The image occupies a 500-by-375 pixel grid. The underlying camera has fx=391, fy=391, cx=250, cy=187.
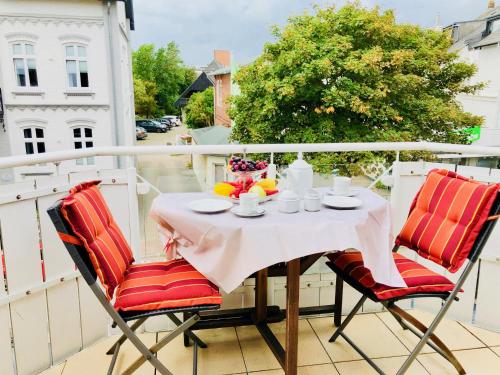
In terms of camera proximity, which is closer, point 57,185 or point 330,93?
point 57,185

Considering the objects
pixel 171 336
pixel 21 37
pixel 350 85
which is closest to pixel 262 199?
pixel 171 336

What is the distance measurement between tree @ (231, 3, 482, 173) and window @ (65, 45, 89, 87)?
547cm

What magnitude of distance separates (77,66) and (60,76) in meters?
0.65

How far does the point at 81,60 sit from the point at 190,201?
522 inches

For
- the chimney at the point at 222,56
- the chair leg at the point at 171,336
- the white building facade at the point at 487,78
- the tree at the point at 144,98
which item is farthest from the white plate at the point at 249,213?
the tree at the point at 144,98

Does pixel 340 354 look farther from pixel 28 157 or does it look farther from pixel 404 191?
pixel 28 157

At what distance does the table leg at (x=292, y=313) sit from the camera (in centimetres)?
171

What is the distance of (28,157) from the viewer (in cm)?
171

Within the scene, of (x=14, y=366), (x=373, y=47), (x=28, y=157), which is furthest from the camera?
(x=373, y=47)

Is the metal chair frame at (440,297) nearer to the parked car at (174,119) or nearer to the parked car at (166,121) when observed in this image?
the parked car at (166,121)

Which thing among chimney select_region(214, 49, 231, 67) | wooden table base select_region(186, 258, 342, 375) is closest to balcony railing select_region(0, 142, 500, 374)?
wooden table base select_region(186, 258, 342, 375)

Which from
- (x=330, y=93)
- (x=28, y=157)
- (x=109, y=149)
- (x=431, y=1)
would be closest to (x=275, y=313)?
(x=109, y=149)

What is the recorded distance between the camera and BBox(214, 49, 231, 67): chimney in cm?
3155

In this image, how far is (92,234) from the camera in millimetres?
1521
